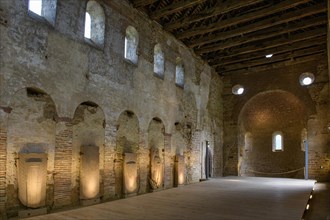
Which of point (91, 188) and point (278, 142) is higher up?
point (278, 142)

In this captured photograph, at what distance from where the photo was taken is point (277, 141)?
2094 centimetres

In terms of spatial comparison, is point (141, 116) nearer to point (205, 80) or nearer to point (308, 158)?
point (205, 80)

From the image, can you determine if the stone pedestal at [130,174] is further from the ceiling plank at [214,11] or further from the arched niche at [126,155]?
the ceiling plank at [214,11]

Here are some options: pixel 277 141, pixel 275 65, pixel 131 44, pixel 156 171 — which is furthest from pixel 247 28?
pixel 277 141

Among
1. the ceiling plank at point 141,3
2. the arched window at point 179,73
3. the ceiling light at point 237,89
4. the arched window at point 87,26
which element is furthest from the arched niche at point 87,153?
the ceiling light at point 237,89

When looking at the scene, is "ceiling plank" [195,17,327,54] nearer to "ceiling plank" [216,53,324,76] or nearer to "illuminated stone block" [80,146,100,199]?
"ceiling plank" [216,53,324,76]

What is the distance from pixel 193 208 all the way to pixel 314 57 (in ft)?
42.2

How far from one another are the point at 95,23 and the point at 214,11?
468 centimetres

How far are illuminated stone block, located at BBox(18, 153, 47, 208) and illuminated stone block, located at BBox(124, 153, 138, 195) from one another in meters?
3.13

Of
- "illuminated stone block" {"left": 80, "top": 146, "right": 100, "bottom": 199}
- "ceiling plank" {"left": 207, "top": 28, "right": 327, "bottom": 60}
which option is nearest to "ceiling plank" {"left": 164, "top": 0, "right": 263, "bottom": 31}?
"ceiling plank" {"left": 207, "top": 28, "right": 327, "bottom": 60}

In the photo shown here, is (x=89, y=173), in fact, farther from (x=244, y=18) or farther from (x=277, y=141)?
(x=277, y=141)

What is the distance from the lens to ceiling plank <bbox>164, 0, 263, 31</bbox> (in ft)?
35.7

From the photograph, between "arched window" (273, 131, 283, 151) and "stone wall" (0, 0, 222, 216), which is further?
"arched window" (273, 131, 283, 151)

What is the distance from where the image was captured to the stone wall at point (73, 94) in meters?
6.77
